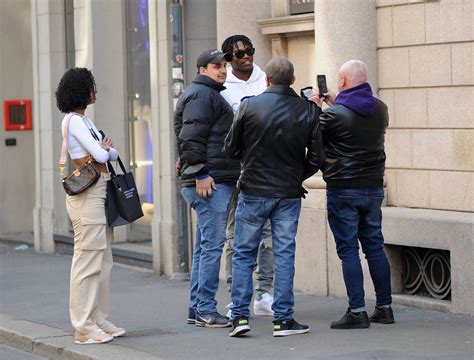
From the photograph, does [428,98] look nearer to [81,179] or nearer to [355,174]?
[355,174]

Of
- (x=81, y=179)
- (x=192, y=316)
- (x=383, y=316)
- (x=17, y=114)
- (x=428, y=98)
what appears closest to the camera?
(x=81, y=179)

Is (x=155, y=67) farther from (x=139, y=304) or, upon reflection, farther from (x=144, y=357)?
(x=144, y=357)

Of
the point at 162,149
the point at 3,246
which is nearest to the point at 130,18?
the point at 162,149

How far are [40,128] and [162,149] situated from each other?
3.21 meters

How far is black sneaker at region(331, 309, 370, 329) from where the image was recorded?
8.52m

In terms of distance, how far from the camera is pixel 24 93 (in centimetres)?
1680

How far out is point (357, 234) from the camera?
8586 millimetres

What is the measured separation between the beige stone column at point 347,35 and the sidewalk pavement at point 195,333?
2.00 metres

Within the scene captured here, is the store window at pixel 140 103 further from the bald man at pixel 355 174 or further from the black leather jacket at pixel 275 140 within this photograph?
the black leather jacket at pixel 275 140

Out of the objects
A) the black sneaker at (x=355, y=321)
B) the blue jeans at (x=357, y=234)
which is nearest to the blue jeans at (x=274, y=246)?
the blue jeans at (x=357, y=234)

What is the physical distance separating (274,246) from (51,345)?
5.75 ft

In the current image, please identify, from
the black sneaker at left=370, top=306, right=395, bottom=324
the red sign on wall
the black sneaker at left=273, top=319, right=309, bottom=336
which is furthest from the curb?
the red sign on wall

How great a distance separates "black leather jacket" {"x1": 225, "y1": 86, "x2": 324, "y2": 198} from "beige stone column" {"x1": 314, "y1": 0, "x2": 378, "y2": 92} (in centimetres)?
216

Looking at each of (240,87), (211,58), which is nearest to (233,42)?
(240,87)
